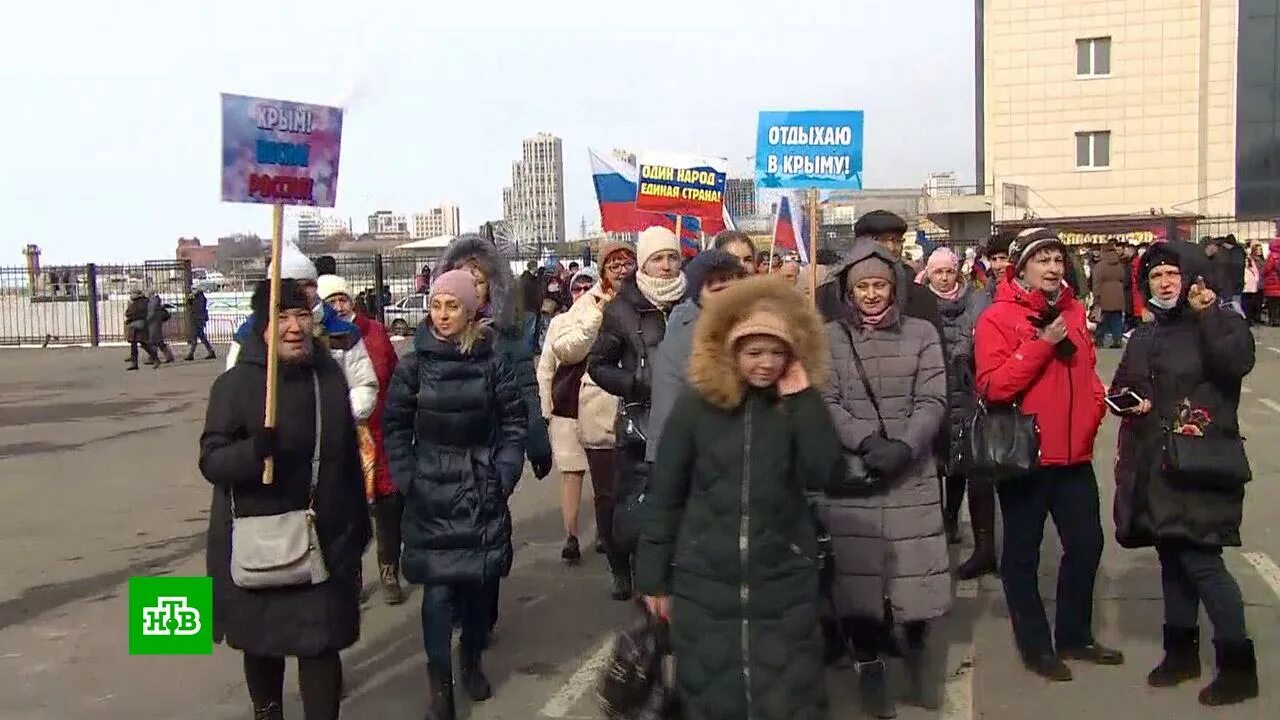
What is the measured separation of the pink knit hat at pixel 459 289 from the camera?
16.9 feet

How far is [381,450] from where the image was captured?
6500mm

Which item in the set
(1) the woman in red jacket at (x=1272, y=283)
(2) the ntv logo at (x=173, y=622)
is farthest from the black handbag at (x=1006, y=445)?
(1) the woman in red jacket at (x=1272, y=283)

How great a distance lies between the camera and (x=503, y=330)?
22.0ft

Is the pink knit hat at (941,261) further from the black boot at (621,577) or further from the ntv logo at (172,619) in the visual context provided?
the ntv logo at (172,619)

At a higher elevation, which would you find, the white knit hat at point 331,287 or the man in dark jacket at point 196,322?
the white knit hat at point 331,287

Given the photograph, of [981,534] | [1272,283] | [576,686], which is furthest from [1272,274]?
[576,686]

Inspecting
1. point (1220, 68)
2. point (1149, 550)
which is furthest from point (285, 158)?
point (1220, 68)

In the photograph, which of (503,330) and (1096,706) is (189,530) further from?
(1096,706)

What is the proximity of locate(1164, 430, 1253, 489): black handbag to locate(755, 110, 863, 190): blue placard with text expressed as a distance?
4.28 metres

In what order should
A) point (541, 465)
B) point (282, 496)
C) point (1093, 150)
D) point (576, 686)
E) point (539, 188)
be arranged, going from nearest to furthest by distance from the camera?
point (282, 496) < point (576, 686) < point (541, 465) < point (1093, 150) < point (539, 188)

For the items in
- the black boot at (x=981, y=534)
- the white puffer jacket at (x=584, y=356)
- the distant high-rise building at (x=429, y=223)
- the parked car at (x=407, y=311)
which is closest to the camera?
the white puffer jacket at (x=584, y=356)

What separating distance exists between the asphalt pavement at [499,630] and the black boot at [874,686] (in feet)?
0.47

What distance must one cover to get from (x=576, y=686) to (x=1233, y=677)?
107 inches

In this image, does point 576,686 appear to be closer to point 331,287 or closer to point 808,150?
point 331,287
